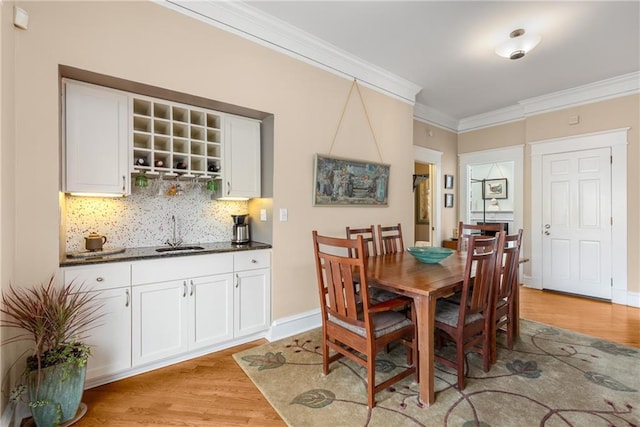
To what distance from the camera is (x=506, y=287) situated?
7.91ft

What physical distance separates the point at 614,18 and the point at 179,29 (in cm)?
379

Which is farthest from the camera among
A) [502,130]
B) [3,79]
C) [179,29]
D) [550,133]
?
[502,130]

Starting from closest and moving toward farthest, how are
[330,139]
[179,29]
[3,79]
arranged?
[3,79] < [179,29] < [330,139]

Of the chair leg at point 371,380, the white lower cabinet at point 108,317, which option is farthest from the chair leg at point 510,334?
the white lower cabinet at point 108,317

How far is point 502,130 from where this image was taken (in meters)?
5.18

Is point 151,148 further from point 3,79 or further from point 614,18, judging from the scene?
point 614,18

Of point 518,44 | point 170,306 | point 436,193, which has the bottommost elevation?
point 170,306

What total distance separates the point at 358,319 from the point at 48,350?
1834mm

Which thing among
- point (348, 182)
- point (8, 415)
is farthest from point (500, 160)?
point (8, 415)

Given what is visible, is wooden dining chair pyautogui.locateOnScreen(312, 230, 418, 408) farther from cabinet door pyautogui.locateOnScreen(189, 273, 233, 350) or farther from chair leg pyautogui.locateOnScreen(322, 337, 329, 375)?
cabinet door pyautogui.locateOnScreen(189, 273, 233, 350)

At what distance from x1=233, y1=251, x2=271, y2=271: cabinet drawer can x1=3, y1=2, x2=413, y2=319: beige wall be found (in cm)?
10

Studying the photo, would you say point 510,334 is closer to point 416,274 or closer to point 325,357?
point 416,274

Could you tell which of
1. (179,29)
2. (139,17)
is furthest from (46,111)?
(179,29)

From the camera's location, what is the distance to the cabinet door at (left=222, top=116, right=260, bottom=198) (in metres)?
2.82
